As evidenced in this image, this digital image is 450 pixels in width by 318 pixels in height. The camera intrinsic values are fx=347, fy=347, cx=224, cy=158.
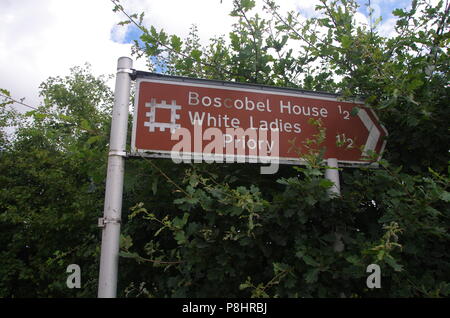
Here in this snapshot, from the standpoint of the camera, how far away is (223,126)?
182 cm

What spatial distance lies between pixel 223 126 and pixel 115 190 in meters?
0.63

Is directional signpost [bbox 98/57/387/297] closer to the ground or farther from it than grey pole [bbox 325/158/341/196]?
farther from it

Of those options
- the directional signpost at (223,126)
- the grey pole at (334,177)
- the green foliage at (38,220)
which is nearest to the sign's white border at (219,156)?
the directional signpost at (223,126)

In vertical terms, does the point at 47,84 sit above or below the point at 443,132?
above

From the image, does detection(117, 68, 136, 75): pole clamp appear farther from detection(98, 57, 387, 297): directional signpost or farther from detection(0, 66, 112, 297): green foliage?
detection(0, 66, 112, 297): green foliage

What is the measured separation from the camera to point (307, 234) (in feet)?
5.33

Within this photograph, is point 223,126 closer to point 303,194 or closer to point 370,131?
point 303,194

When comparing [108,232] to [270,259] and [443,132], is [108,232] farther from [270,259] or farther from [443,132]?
[443,132]

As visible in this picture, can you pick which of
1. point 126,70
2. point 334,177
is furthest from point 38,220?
point 334,177

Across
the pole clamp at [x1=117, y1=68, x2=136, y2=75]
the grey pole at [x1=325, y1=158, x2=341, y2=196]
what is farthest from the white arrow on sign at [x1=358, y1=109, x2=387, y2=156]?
the pole clamp at [x1=117, y1=68, x2=136, y2=75]

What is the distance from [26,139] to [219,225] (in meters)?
14.5

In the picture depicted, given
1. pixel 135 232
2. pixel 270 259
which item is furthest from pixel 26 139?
pixel 270 259

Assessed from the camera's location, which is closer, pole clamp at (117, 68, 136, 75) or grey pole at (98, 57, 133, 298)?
grey pole at (98, 57, 133, 298)

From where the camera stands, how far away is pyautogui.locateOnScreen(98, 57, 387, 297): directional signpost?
164 cm
